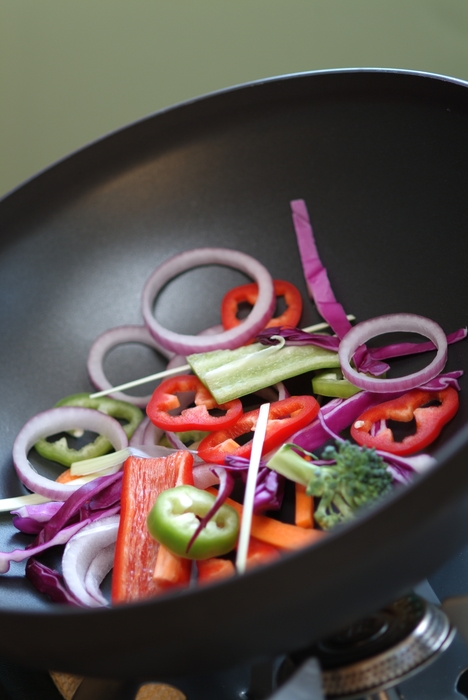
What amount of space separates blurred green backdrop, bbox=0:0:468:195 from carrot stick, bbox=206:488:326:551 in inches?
52.5

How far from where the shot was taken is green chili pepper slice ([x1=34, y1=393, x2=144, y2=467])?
124cm

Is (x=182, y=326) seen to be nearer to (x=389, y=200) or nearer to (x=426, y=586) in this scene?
(x=389, y=200)

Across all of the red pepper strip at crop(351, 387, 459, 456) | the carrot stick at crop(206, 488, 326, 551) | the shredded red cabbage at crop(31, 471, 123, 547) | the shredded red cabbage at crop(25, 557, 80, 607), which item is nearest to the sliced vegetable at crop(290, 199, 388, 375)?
the red pepper strip at crop(351, 387, 459, 456)

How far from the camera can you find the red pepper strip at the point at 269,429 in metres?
1.05

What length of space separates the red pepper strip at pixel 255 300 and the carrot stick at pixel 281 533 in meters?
0.48

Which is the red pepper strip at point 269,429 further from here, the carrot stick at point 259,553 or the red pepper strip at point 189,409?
the carrot stick at point 259,553

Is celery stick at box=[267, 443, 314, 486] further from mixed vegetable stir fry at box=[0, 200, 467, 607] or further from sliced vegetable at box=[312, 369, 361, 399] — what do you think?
sliced vegetable at box=[312, 369, 361, 399]

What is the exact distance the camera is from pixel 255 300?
135cm

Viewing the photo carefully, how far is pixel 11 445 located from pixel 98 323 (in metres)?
0.31

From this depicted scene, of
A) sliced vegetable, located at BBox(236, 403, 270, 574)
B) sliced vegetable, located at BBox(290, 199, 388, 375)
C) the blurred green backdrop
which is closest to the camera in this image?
sliced vegetable, located at BBox(236, 403, 270, 574)

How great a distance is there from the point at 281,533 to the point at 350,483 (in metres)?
0.13

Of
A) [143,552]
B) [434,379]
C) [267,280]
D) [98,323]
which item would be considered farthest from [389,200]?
[143,552]

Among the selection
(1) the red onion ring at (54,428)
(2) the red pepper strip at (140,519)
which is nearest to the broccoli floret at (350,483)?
(2) the red pepper strip at (140,519)

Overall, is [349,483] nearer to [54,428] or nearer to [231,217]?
[54,428]
